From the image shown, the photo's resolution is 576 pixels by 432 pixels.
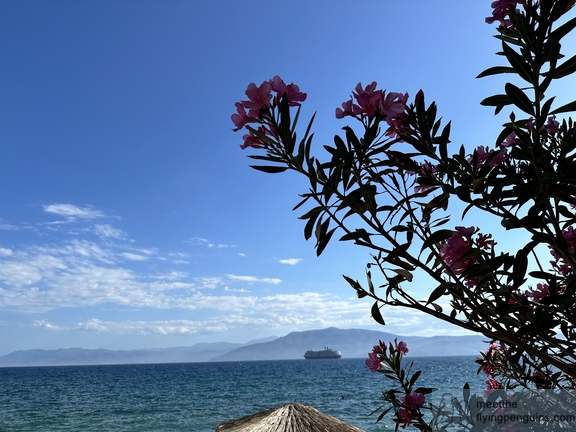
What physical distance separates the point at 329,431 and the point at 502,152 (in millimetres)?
5022

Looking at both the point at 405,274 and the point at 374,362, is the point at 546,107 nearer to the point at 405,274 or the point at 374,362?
the point at 405,274

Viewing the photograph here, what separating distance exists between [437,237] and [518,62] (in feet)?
1.52

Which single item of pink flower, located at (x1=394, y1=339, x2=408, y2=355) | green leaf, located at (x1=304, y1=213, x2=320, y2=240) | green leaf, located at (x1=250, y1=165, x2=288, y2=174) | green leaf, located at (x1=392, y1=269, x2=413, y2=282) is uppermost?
green leaf, located at (x1=250, y1=165, x2=288, y2=174)

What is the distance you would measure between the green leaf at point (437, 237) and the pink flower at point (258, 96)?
551 millimetres

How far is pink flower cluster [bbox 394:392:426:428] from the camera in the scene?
1.92 metres

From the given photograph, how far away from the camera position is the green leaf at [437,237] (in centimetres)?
116

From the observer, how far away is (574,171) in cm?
96

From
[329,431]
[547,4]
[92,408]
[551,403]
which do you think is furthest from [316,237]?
[92,408]

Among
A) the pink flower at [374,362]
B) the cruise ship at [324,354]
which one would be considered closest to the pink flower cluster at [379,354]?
the pink flower at [374,362]

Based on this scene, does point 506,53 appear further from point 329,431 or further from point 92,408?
point 92,408

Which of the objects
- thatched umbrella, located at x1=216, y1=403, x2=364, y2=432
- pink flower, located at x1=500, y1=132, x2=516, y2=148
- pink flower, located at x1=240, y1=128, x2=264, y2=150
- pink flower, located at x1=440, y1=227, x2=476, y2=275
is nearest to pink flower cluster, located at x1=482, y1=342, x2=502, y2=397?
pink flower, located at x1=440, y1=227, x2=476, y2=275

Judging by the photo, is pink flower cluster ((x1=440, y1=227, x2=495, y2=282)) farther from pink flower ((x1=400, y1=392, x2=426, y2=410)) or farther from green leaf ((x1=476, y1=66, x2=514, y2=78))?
pink flower ((x1=400, y1=392, x2=426, y2=410))

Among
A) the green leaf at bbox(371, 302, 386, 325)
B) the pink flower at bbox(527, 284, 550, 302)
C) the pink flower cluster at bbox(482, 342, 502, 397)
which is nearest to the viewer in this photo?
the green leaf at bbox(371, 302, 386, 325)

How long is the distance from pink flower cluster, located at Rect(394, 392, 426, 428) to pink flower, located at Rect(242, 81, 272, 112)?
1.53 metres
